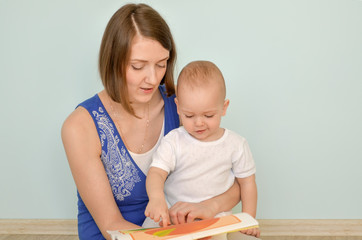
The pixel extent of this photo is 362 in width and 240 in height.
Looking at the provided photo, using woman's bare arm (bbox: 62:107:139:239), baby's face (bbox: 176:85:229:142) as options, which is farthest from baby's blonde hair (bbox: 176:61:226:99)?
→ woman's bare arm (bbox: 62:107:139:239)

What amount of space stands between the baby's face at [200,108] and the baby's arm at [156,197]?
17 cm

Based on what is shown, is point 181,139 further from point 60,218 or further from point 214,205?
point 60,218

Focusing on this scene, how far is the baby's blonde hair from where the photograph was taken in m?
1.45

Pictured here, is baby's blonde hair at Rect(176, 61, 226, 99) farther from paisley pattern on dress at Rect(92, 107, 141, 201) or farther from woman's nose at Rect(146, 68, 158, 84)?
paisley pattern on dress at Rect(92, 107, 141, 201)

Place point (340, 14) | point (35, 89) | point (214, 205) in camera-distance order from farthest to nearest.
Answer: point (35, 89) → point (340, 14) → point (214, 205)

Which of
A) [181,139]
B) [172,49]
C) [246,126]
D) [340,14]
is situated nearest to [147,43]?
[172,49]

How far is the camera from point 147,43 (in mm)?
1531

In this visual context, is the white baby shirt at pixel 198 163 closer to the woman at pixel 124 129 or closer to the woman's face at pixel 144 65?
the woman at pixel 124 129

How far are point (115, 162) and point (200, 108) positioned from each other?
0.42m

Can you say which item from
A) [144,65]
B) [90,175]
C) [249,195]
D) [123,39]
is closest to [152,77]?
[144,65]

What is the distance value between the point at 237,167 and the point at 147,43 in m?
0.51

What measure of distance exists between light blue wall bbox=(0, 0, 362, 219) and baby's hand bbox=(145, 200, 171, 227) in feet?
3.80

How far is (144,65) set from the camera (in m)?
1.55

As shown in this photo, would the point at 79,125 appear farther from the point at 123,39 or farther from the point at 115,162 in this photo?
the point at 123,39
